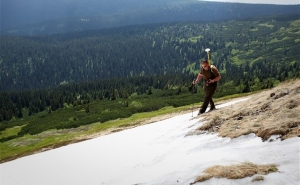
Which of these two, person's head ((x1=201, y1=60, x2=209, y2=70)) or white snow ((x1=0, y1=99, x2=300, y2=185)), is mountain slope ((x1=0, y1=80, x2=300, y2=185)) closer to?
white snow ((x1=0, y1=99, x2=300, y2=185))

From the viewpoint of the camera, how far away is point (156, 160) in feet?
42.3

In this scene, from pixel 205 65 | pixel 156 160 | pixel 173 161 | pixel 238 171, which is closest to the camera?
pixel 238 171

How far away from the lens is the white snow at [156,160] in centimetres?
974

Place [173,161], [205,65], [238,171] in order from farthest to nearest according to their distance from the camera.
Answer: [205,65] < [173,161] < [238,171]

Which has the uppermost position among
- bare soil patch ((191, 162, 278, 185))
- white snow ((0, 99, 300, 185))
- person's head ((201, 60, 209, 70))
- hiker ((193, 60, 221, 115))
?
person's head ((201, 60, 209, 70))

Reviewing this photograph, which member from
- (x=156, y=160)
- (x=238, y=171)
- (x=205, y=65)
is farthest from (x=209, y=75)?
(x=238, y=171)

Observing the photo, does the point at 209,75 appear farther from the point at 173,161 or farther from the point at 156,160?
the point at 173,161

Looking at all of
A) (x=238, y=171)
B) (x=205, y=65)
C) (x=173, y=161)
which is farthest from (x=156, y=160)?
(x=205, y=65)

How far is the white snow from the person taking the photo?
9742mm

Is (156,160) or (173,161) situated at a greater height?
(173,161)

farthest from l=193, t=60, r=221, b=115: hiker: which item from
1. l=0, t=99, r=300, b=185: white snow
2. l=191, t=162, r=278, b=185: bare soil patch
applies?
l=191, t=162, r=278, b=185: bare soil patch

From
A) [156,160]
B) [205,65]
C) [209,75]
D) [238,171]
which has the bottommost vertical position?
[156,160]

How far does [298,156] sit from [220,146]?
354cm

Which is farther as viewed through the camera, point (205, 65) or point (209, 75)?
point (209, 75)
